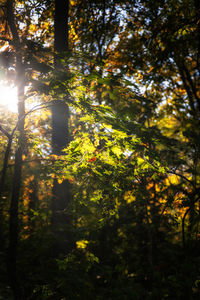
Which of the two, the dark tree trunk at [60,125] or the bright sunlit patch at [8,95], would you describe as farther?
the dark tree trunk at [60,125]

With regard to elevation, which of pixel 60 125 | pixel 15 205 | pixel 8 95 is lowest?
pixel 15 205

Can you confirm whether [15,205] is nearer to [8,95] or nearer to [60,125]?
[8,95]

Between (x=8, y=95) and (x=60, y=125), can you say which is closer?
(x=8, y=95)

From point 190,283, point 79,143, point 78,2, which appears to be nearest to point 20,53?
point 79,143

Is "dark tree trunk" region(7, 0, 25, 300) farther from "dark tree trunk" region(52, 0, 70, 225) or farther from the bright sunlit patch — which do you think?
"dark tree trunk" region(52, 0, 70, 225)

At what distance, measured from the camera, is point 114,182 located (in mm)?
3039

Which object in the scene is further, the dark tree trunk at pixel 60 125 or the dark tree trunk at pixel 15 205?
the dark tree trunk at pixel 60 125

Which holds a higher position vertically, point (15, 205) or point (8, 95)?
point (8, 95)

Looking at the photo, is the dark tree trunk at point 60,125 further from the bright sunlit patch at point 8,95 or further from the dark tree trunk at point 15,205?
the bright sunlit patch at point 8,95

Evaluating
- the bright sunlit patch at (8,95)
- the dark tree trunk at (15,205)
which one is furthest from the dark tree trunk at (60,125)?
the bright sunlit patch at (8,95)

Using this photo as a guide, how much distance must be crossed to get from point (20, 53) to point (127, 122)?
6.10ft

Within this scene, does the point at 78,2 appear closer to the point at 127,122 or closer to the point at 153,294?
the point at 127,122

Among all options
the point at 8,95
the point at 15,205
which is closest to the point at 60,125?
the point at 8,95

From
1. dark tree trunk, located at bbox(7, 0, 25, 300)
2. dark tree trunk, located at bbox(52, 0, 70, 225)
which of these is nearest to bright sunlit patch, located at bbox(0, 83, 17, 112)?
dark tree trunk, located at bbox(7, 0, 25, 300)
